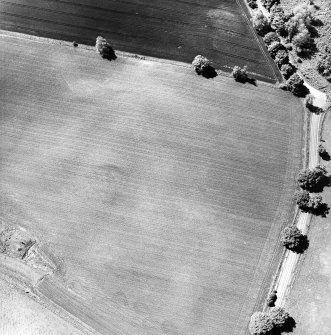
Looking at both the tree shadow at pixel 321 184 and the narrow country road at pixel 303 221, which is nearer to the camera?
the narrow country road at pixel 303 221

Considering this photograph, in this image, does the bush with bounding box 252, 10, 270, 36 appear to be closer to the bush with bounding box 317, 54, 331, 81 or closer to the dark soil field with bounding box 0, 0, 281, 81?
the dark soil field with bounding box 0, 0, 281, 81

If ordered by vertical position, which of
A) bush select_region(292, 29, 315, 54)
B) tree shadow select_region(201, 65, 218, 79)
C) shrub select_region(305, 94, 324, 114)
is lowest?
tree shadow select_region(201, 65, 218, 79)

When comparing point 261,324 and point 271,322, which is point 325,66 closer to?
point 271,322

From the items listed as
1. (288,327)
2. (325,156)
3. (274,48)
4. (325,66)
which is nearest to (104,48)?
(274,48)

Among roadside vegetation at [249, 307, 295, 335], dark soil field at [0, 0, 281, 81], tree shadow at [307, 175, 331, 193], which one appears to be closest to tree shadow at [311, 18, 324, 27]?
dark soil field at [0, 0, 281, 81]

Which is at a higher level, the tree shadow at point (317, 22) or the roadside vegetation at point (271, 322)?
the tree shadow at point (317, 22)

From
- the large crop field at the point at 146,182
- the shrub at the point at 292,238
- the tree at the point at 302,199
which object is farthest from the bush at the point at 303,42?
the shrub at the point at 292,238

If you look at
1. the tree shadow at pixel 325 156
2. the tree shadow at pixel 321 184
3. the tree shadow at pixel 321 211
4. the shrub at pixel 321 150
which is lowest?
the tree shadow at pixel 321 211

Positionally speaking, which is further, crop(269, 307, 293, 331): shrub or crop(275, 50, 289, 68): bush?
crop(275, 50, 289, 68): bush

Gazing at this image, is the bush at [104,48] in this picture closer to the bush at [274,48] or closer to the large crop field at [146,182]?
the large crop field at [146,182]
